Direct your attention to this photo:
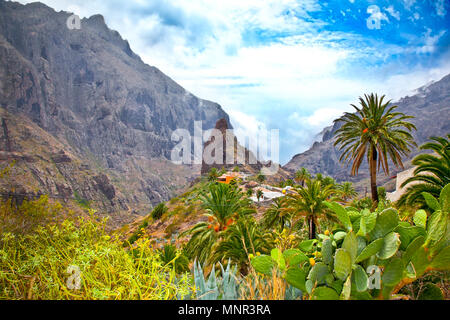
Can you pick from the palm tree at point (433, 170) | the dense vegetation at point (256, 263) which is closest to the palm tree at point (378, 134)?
the palm tree at point (433, 170)

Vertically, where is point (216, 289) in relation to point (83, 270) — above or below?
below

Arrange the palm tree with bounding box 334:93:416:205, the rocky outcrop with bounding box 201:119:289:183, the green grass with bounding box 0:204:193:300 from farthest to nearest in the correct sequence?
1. the rocky outcrop with bounding box 201:119:289:183
2. the palm tree with bounding box 334:93:416:205
3. the green grass with bounding box 0:204:193:300

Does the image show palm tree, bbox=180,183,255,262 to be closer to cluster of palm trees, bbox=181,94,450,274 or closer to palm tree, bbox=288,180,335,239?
cluster of palm trees, bbox=181,94,450,274

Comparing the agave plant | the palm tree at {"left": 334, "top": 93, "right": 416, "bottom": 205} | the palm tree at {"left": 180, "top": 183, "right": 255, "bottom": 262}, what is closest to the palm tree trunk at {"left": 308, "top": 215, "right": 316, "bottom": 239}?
the palm tree at {"left": 180, "top": 183, "right": 255, "bottom": 262}

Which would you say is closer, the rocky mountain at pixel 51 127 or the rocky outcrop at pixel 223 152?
the rocky mountain at pixel 51 127

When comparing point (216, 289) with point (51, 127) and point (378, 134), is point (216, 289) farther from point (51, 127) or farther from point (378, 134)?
point (51, 127)

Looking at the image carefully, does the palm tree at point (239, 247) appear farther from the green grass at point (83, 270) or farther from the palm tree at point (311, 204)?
the green grass at point (83, 270)

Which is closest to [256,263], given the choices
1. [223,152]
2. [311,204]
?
[311,204]

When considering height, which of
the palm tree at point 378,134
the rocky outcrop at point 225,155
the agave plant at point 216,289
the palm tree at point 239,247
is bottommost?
the palm tree at point 239,247

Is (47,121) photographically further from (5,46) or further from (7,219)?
(7,219)

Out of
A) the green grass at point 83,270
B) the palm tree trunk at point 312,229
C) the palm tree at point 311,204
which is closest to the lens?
the green grass at point 83,270

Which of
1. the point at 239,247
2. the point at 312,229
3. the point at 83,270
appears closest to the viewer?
the point at 83,270
